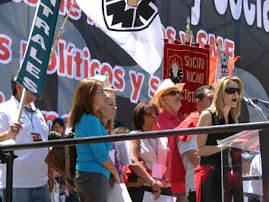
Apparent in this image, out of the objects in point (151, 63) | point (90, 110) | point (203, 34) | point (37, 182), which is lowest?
point (37, 182)

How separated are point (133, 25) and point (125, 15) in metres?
0.15

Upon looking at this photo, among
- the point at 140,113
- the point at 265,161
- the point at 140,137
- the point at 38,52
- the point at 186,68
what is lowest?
the point at 265,161

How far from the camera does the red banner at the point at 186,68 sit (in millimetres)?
8312

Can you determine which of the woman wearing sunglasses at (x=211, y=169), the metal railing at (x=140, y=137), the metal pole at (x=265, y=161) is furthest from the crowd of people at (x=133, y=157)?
the metal railing at (x=140, y=137)

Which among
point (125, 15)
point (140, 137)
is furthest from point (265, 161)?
point (125, 15)

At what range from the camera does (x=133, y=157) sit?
17.8ft

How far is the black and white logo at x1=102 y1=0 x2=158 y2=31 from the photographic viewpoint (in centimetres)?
662

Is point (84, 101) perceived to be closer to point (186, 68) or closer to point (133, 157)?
point (133, 157)

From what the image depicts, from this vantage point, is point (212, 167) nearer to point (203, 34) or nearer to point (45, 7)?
point (45, 7)

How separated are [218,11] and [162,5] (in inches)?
54.6

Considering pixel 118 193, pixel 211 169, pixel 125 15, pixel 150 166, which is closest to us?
pixel 211 169

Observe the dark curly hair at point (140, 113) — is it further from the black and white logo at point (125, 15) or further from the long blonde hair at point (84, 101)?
the black and white logo at point (125, 15)

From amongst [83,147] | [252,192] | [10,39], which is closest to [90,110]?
[83,147]

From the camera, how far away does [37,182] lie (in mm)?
5785
